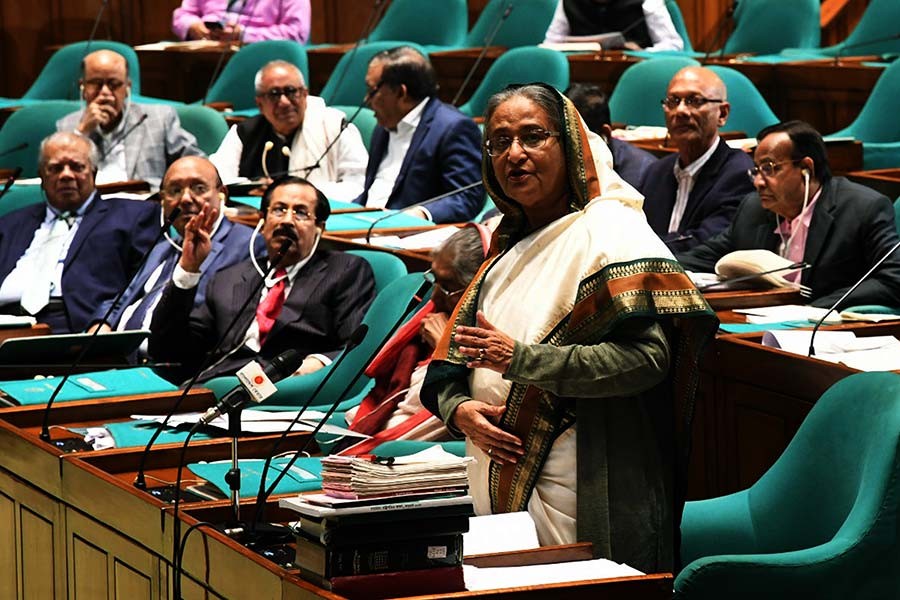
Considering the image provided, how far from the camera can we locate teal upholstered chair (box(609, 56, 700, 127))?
22.9ft

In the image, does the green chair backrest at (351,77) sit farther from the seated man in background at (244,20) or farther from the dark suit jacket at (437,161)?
the dark suit jacket at (437,161)

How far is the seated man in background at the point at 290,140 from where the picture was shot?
698 cm

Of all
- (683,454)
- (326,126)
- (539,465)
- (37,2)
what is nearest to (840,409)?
(683,454)

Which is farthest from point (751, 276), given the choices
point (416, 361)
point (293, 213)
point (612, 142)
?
point (612, 142)

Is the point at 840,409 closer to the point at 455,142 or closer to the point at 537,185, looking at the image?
the point at 537,185

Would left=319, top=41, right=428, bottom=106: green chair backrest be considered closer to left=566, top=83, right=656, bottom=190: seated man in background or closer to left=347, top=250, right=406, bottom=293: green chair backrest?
left=566, top=83, right=656, bottom=190: seated man in background

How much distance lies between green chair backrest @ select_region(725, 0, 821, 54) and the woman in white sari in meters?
5.94

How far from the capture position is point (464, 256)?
361cm

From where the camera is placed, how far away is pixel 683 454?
2.66 metres

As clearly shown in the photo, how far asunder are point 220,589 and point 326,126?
4.71 metres

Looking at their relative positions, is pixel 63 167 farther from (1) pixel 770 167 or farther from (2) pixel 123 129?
(1) pixel 770 167

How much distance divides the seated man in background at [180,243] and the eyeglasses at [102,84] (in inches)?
Result: 77.3

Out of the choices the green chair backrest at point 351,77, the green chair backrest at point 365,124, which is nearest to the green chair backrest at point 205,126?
the green chair backrest at point 365,124

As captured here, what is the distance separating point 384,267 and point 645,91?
2874mm
